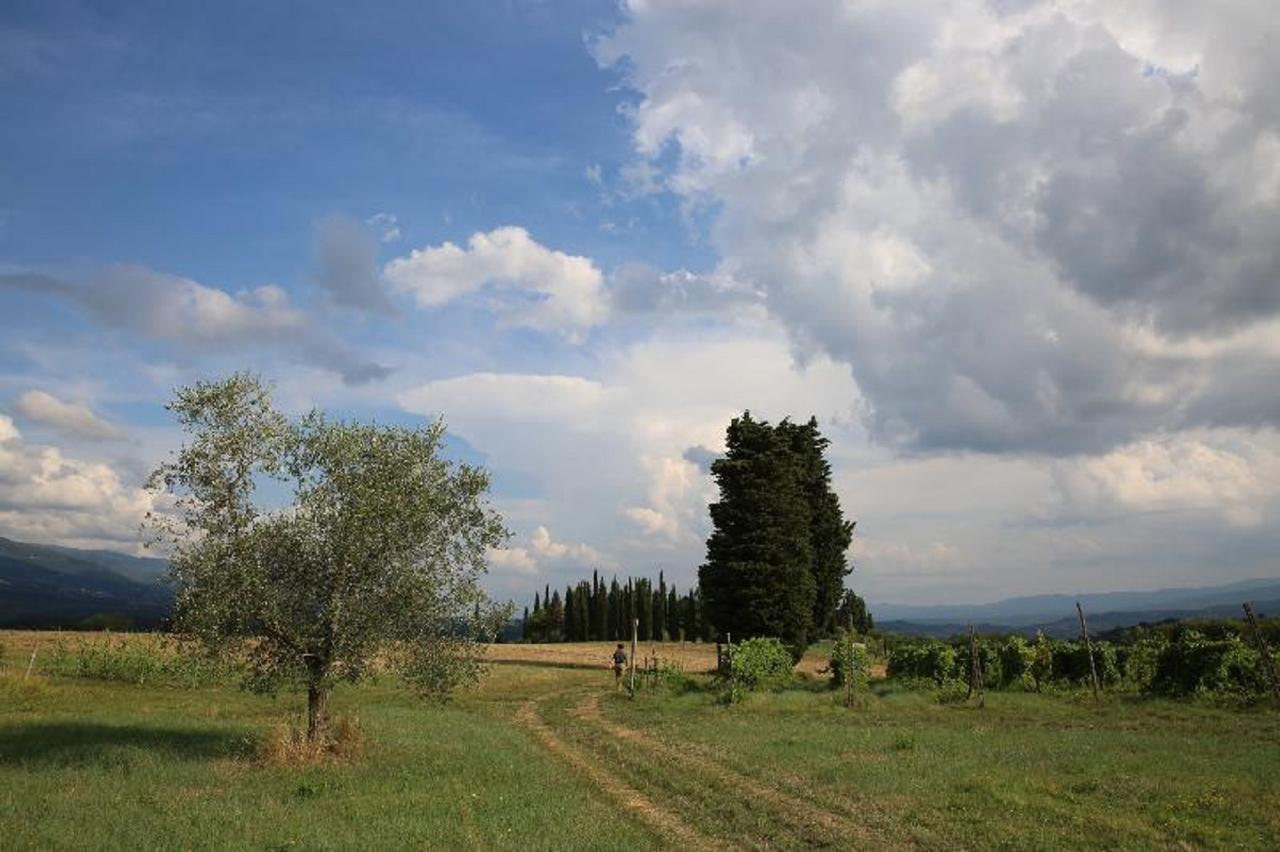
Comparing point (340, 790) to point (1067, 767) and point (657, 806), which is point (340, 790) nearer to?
point (657, 806)

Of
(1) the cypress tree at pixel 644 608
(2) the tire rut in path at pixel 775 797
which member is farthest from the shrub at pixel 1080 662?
(1) the cypress tree at pixel 644 608

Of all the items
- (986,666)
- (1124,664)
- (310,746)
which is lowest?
(310,746)

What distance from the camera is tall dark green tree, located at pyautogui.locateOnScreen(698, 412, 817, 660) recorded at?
55344 mm

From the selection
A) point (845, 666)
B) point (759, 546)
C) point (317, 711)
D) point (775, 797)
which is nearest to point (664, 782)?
point (775, 797)

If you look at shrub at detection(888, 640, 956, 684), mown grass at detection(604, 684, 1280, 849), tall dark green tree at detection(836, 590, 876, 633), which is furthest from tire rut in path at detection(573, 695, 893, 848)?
tall dark green tree at detection(836, 590, 876, 633)

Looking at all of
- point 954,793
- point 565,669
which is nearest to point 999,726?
point 954,793

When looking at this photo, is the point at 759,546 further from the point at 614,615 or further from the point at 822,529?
the point at 614,615

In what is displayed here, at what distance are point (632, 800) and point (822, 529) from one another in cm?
5177

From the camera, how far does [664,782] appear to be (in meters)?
20.2

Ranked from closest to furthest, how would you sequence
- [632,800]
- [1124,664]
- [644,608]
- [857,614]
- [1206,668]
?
1. [632,800]
2. [1206,668]
3. [1124,664]
4. [857,614]
5. [644,608]

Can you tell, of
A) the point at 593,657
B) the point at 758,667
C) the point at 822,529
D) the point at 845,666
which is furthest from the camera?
the point at 593,657

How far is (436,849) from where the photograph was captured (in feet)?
46.0

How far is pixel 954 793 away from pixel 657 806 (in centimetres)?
649

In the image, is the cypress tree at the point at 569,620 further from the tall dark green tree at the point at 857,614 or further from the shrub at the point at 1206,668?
the shrub at the point at 1206,668
